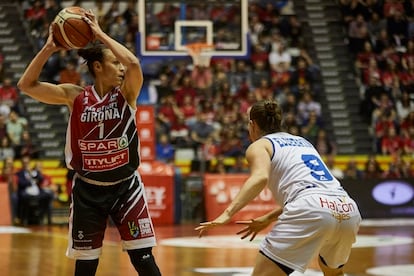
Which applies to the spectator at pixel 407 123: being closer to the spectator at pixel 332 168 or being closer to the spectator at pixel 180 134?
the spectator at pixel 332 168

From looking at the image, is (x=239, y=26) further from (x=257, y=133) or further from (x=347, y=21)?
(x=257, y=133)

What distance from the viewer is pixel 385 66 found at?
20.1 metres

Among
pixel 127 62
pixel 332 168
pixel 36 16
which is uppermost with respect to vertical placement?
pixel 36 16

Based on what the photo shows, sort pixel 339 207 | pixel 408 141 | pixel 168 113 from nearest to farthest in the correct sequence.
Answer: pixel 339 207 < pixel 168 113 < pixel 408 141

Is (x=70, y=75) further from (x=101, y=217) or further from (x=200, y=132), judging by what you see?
(x=101, y=217)

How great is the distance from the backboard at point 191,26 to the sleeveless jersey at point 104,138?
946 cm

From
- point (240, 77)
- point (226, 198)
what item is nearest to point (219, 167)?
point (226, 198)

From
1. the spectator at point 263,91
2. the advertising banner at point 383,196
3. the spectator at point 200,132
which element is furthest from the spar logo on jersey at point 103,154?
the spectator at point 263,91

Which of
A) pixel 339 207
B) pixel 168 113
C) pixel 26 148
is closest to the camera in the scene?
pixel 339 207

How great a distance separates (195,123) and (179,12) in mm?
2305

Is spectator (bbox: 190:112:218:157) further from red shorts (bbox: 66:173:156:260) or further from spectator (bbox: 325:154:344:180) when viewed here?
red shorts (bbox: 66:173:156:260)

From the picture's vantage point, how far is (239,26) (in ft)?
51.5

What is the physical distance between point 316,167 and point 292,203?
0.30 metres

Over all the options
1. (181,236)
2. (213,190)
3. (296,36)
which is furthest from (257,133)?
(296,36)
